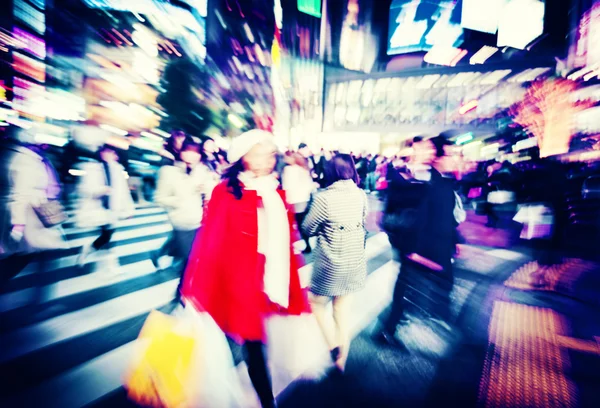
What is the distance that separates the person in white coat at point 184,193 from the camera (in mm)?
3609

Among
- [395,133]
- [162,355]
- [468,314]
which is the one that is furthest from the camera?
[395,133]

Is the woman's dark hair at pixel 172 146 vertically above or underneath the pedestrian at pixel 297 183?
above

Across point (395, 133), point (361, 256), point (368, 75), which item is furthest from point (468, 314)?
point (368, 75)

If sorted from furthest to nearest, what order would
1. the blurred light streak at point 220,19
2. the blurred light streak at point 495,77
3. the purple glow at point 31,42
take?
the blurred light streak at point 220,19 → the blurred light streak at point 495,77 → the purple glow at point 31,42

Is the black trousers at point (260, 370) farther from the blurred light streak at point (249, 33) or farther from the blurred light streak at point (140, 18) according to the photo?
the blurred light streak at point (249, 33)

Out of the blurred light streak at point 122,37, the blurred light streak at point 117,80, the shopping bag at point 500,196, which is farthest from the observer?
the blurred light streak at point 117,80

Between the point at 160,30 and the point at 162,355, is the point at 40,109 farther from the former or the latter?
the point at 162,355

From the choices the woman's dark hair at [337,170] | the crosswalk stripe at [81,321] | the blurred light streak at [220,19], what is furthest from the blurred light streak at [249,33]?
the woman's dark hair at [337,170]

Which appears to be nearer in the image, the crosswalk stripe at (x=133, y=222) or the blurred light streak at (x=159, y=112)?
the crosswalk stripe at (x=133, y=222)

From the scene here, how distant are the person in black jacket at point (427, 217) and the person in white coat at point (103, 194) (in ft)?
12.3

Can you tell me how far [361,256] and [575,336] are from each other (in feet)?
9.02

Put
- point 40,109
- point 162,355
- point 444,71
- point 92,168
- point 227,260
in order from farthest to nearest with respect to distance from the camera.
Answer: point 444,71 → point 40,109 → point 92,168 → point 162,355 → point 227,260

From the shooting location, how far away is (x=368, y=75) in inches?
1225

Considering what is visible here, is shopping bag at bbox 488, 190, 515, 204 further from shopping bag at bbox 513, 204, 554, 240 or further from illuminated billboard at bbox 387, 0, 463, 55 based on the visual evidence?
illuminated billboard at bbox 387, 0, 463, 55
